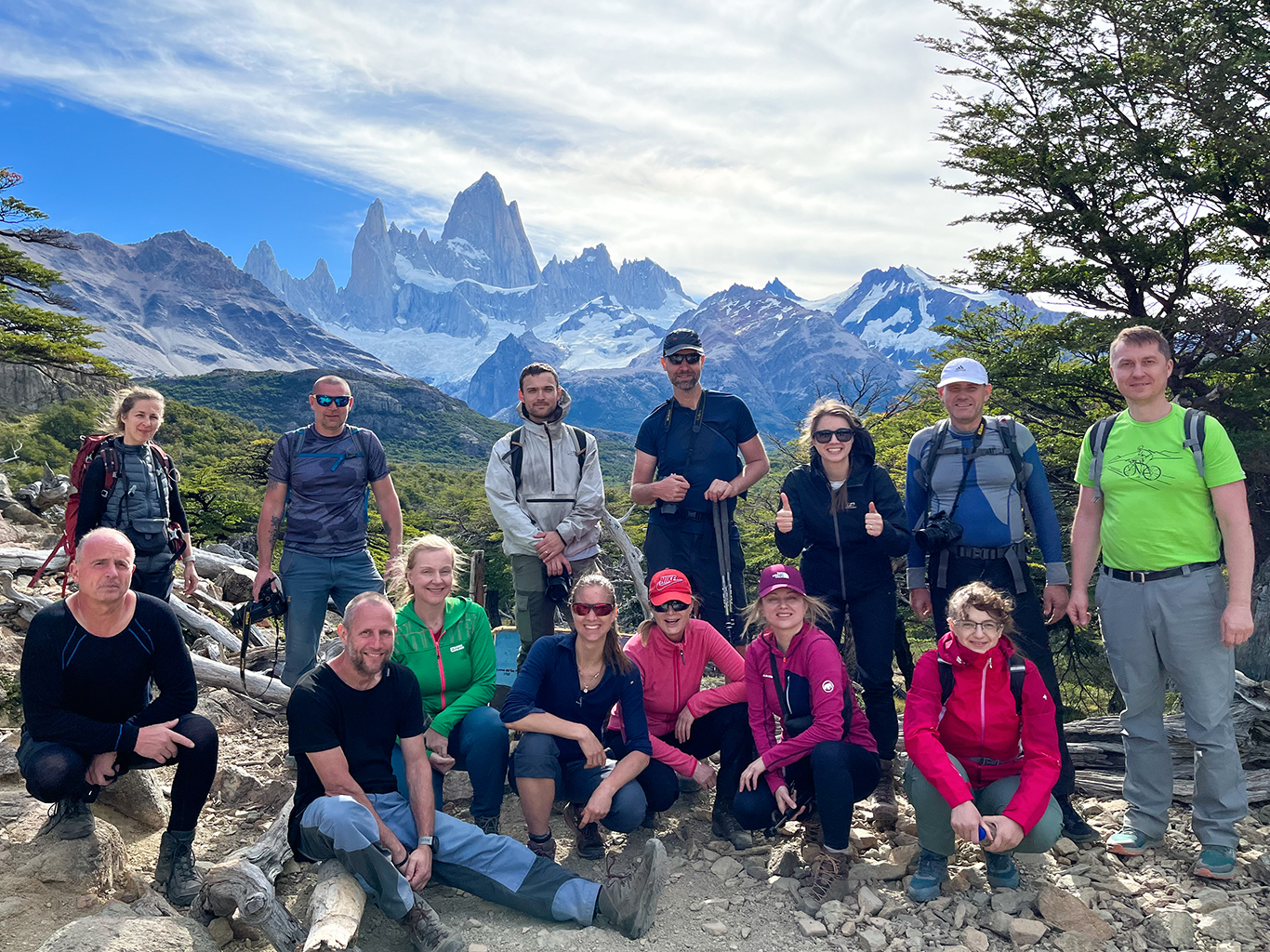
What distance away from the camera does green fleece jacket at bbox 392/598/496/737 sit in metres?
4.54

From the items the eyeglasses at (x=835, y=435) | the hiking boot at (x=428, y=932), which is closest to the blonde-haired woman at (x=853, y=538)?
the eyeglasses at (x=835, y=435)

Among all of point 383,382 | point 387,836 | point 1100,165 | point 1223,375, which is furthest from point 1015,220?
point 383,382

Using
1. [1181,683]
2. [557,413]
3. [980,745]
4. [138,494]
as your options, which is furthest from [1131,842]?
[138,494]

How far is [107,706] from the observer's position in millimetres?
4074

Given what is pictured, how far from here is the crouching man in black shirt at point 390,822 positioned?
11.6 ft

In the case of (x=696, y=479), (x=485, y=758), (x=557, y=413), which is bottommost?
(x=485, y=758)

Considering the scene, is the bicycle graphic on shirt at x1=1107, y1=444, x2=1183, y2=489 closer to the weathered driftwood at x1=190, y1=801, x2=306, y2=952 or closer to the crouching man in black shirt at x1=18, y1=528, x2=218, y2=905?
the weathered driftwood at x1=190, y1=801, x2=306, y2=952

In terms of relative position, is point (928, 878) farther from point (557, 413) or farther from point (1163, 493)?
point (557, 413)

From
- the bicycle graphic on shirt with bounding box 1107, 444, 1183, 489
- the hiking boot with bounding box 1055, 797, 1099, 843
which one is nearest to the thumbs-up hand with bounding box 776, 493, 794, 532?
→ the bicycle graphic on shirt with bounding box 1107, 444, 1183, 489

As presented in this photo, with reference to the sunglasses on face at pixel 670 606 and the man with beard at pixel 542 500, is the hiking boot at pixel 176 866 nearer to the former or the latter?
the man with beard at pixel 542 500

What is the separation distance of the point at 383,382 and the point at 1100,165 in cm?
11653

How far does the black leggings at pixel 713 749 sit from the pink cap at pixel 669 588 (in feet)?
2.33

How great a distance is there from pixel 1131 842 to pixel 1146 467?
6.42 feet

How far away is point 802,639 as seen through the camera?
14.6ft
